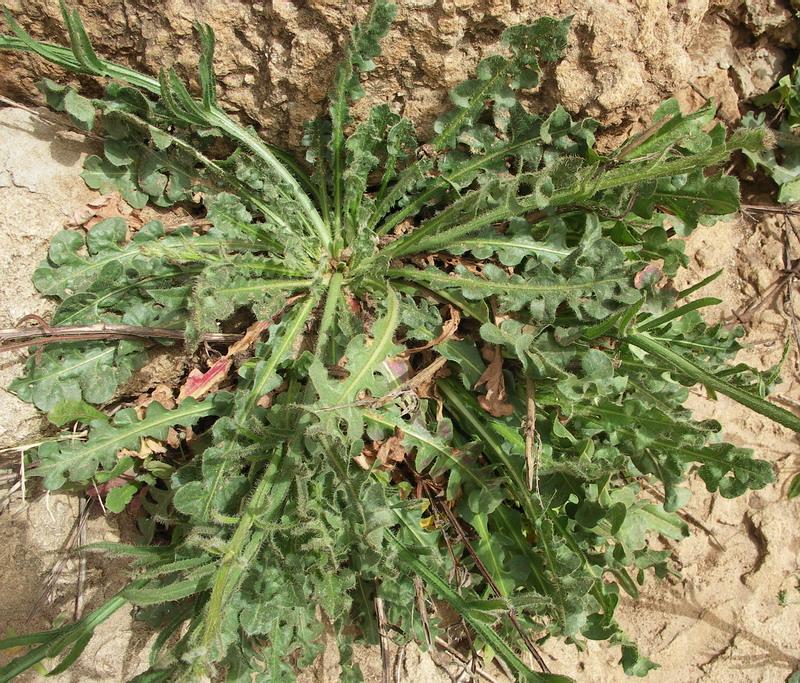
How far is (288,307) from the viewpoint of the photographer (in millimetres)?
2604

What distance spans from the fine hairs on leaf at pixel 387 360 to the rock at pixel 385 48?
0.10 metres

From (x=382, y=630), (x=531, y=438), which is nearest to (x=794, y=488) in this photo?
(x=531, y=438)

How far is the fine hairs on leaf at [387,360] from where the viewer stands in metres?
2.13

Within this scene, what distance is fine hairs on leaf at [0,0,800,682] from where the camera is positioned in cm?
213

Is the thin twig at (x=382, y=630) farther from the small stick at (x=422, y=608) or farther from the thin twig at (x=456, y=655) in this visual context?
the thin twig at (x=456, y=655)

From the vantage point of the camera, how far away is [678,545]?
9.43 feet

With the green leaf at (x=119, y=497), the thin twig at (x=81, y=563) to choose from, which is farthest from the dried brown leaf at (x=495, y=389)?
the thin twig at (x=81, y=563)

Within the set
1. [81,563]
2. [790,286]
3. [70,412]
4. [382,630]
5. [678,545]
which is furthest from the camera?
[790,286]

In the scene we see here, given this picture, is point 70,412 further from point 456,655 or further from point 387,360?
point 456,655

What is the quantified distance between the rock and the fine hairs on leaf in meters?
0.10

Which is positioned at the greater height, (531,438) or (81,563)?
(81,563)

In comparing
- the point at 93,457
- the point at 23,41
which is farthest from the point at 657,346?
the point at 23,41

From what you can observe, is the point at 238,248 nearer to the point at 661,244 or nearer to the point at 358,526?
the point at 358,526

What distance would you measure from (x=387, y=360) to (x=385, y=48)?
1.16 m
